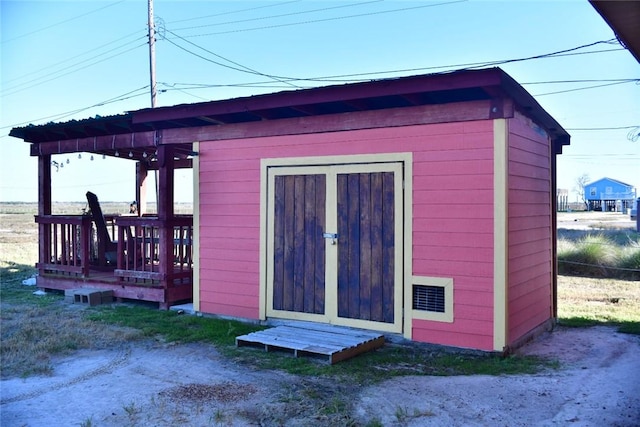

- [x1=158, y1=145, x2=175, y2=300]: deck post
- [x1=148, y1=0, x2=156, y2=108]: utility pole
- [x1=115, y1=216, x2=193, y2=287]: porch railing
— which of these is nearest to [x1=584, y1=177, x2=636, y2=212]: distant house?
[x1=148, y1=0, x2=156, y2=108]: utility pole

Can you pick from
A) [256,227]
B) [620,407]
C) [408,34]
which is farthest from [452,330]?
[408,34]

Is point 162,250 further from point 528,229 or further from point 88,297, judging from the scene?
point 528,229

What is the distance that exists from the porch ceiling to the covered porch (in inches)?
1.5

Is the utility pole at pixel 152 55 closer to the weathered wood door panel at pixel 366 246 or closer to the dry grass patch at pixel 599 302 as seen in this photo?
the weathered wood door panel at pixel 366 246

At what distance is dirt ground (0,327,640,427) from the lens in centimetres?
356

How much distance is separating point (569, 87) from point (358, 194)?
13811 millimetres

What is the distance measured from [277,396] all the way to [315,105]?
131 inches

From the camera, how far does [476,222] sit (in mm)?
5266

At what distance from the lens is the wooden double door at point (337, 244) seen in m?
5.75

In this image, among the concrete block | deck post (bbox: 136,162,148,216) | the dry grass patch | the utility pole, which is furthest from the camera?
the utility pole

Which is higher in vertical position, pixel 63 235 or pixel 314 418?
pixel 63 235

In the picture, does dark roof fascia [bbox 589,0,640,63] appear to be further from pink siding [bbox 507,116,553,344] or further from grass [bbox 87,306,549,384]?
grass [bbox 87,306,549,384]

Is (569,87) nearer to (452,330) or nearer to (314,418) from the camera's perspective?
(452,330)

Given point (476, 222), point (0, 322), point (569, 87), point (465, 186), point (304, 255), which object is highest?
point (569, 87)
